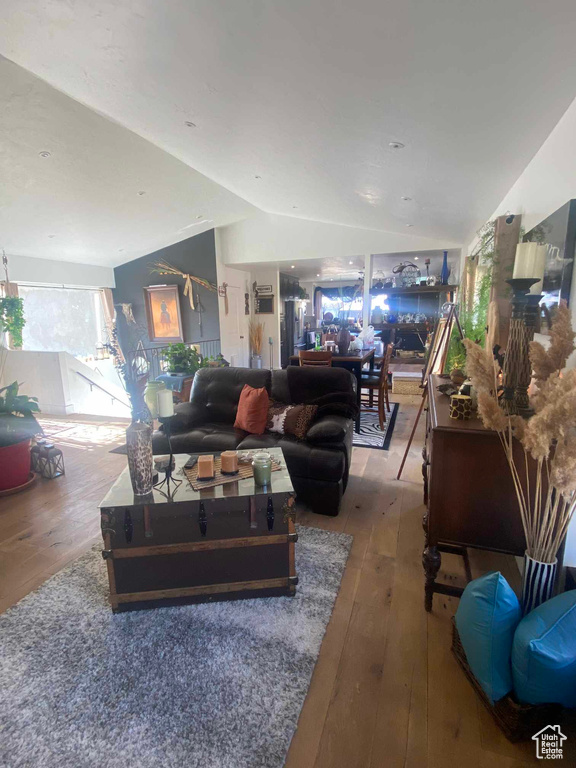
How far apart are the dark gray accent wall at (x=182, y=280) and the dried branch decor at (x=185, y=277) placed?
2.5 inches

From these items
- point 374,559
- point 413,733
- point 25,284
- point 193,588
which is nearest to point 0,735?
point 193,588

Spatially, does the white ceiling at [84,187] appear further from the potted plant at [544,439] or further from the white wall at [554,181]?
the potted plant at [544,439]

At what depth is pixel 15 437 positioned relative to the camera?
3250 mm

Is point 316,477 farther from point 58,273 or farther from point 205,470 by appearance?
point 58,273

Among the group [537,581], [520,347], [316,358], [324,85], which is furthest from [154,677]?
[316,358]

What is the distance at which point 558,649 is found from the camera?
3.92ft

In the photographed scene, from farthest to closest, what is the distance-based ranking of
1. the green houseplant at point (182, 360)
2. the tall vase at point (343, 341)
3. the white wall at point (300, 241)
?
the white wall at point (300, 241), the green houseplant at point (182, 360), the tall vase at point (343, 341)

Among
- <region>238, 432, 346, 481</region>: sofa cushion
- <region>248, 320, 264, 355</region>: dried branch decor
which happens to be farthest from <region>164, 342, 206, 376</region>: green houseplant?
<region>238, 432, 346, 481</region>: sofa cushion

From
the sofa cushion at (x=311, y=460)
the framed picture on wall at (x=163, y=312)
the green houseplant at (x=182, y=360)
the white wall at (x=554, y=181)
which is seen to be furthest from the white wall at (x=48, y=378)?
the white wall at (x=554, y=181)

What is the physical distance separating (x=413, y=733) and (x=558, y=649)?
0.60m

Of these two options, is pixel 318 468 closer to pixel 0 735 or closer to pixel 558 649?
pixel 558 649

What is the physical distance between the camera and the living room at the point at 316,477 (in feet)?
4.25

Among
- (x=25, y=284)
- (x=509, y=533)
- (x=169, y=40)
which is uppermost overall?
(x=169, y=40)

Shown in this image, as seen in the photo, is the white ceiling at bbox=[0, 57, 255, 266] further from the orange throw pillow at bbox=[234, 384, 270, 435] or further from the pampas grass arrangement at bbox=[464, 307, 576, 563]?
the pampas grass arrangement at bbox=[464, 307, 576, 563]
